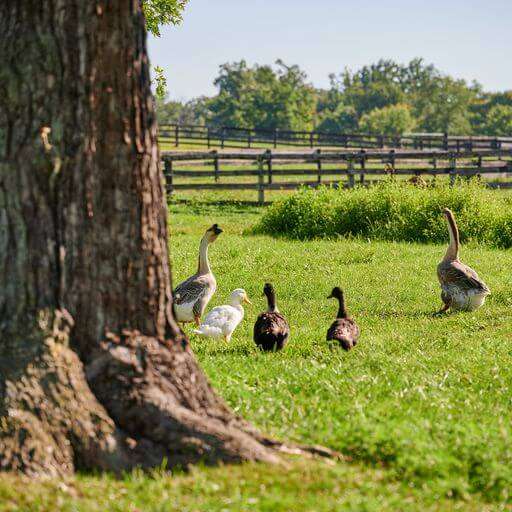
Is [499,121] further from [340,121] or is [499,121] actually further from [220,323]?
[220,323]

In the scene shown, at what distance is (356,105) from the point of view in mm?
125375

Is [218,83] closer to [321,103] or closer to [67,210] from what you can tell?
[321,103]

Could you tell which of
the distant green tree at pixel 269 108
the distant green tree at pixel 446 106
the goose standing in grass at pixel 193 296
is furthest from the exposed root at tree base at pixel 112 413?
the distant green tree at pixel 446 106

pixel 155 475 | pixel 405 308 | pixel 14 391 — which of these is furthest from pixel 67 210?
pixel 405 308

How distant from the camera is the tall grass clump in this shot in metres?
20.2

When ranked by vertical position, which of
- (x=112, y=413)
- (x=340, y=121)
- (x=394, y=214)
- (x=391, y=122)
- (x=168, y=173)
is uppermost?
(x=340, y=121)

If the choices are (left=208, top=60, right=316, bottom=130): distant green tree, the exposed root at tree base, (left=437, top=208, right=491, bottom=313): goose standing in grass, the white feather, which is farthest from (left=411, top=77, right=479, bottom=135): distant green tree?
the exposed root at tree base

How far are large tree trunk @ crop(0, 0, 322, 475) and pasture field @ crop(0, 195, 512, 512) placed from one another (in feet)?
0.92

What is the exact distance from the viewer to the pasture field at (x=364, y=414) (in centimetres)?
514

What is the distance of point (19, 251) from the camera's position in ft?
18.0

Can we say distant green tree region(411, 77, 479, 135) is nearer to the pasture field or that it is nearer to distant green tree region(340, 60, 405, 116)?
distant green tree region(340, 60, 405, 116)

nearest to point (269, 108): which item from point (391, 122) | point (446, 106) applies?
point (391, 122)

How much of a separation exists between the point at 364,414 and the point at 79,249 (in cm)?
255

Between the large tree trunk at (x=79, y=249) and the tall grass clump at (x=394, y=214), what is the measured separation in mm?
15123
